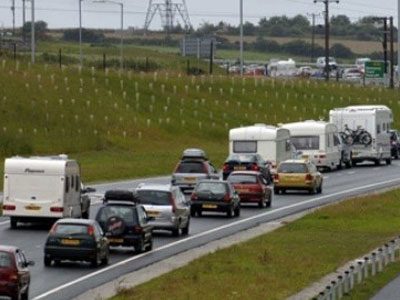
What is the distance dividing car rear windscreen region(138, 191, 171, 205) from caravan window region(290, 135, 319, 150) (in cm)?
3259

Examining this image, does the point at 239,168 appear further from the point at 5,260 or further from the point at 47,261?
the point at 5,260

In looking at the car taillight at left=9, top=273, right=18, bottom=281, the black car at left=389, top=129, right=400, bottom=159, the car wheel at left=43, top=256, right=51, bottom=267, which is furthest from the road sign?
the car taillight at left=9, top=273, right=18, bottom=281

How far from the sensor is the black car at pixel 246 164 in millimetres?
67188

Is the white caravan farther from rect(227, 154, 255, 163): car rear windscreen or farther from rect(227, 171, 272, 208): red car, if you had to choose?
rect(227, 171, 272, 208): red car

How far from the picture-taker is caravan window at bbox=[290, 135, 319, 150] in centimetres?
7962

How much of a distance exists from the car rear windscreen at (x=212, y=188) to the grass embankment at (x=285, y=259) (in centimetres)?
310

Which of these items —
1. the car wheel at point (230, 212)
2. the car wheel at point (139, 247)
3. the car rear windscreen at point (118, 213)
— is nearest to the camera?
the car rear windscreen at point (118, 213)

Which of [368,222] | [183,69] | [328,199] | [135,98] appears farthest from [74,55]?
[368,222]

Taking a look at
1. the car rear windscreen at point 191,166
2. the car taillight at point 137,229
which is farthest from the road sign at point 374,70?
the car taillight at point 137,229

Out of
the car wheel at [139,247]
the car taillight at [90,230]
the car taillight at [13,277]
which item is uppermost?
the car taillight at [90,230]

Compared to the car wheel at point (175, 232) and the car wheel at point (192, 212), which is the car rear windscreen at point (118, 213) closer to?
the car wheel at point (175, 232)

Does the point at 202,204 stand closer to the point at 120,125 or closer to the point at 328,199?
the point at 328,199

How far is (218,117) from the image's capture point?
11075 centimetres

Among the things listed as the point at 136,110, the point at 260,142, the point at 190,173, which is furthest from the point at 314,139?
the point at 136,110
